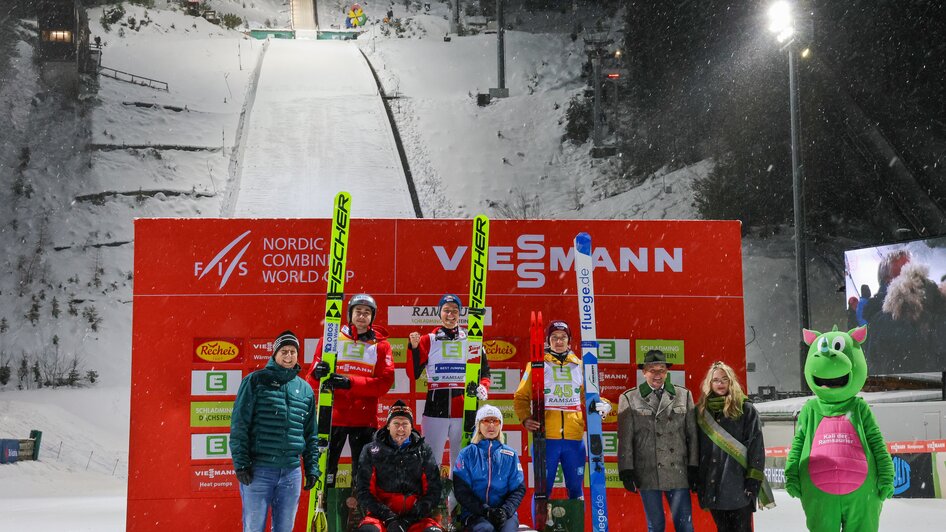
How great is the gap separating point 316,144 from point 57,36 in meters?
14.9

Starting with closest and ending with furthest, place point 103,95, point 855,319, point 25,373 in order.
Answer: point 855,319
point 25,373
point 103,95

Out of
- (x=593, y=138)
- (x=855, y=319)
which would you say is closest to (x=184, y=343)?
(x=855, y=319)

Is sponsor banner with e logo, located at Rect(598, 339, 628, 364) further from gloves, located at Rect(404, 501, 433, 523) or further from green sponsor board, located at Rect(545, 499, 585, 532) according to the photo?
gloves, located at Rect(404, 501, 433, 523)

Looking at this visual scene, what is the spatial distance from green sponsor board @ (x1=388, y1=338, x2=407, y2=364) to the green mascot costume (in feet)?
11.1

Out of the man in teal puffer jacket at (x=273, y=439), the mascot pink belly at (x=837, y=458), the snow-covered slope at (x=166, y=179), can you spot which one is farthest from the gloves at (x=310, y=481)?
the snow-covered slope at (x=166, y=179)

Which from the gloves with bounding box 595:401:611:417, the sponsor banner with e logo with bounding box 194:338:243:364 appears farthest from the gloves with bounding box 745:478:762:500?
the sponsor banner with e logo with bounding box 194:338:243:364

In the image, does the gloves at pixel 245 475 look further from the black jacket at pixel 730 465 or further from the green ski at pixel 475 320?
the black jacket at pixel 730 465

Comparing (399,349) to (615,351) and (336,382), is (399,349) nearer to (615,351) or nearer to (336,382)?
(336,382)

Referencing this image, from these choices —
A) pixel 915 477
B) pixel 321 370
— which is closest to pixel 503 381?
pixel 321 370

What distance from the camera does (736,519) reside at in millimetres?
5352

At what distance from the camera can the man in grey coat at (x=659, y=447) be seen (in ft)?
18.3

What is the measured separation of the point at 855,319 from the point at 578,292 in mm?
8831

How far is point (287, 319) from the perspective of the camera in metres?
7.23

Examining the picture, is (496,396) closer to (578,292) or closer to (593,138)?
(578,292)
